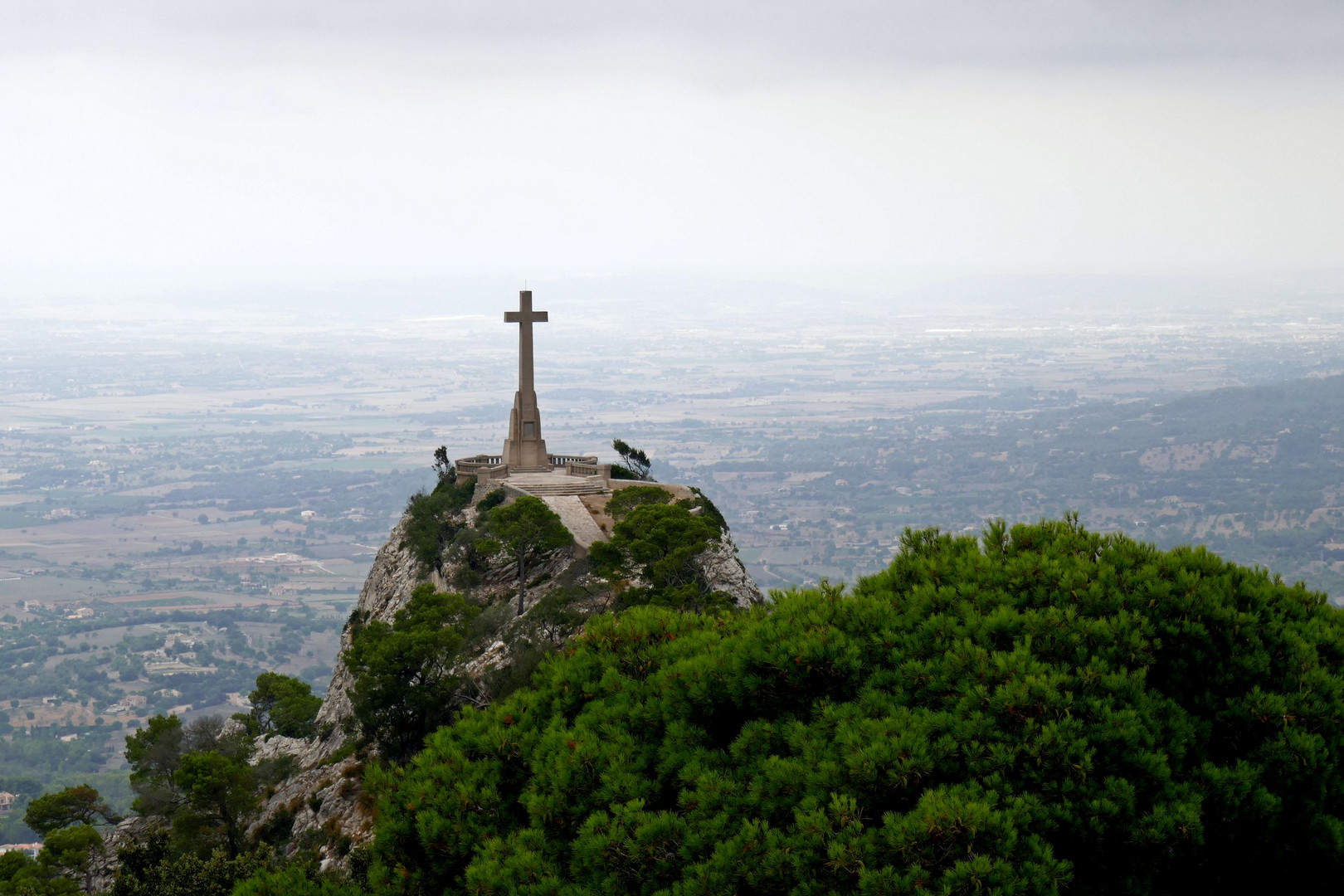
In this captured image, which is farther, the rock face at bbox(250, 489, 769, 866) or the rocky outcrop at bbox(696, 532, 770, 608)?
the rocky outcrop at bbox(696, 532, 770, 608)

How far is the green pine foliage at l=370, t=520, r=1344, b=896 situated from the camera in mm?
13359

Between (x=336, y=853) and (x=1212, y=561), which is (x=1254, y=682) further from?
(x=336, y=853)

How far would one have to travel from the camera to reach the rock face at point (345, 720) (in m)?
27.8

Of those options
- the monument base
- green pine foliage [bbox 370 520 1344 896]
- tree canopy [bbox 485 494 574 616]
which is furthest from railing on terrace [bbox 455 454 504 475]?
green pine foliage [bbox 370 520 1344 896]

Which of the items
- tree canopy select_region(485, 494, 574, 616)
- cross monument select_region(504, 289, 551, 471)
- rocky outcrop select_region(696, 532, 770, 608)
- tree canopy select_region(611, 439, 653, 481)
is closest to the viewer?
rocky outcrop select_region(696, 532, 770, 608)

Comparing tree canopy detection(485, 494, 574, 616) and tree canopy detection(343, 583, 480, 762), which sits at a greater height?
tree canopy detection(485, 494, 574, 616)

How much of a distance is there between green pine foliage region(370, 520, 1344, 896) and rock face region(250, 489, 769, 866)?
33.1ft

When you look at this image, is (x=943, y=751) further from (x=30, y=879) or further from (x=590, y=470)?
(x=590, y=470)

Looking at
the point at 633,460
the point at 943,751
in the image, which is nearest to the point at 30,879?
the point at 943,751

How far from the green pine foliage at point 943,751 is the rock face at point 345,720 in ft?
33.1

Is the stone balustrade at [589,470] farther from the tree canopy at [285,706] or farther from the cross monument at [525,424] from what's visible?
the tree canopy at [285,706]

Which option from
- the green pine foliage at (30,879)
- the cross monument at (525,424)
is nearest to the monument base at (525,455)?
the cross monument at (525,424)

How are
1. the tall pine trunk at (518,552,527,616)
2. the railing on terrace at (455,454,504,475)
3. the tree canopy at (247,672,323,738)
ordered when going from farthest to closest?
the railing on terrace at (455,454,504,475)
the tree canopy at (247,672,323,738)
the tall pine trunk at (518,552,527,616)

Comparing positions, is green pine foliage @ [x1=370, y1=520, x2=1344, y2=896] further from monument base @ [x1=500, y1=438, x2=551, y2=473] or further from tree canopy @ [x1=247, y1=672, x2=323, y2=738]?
monument base @ [x1=500, y1=438, x2=551, y2=473]
